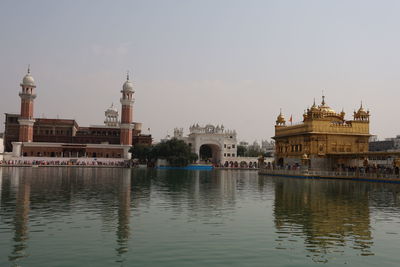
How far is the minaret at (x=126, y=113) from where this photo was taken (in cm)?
9162

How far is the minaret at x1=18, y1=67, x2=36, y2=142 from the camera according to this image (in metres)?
85.9

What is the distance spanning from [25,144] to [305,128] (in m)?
59.4

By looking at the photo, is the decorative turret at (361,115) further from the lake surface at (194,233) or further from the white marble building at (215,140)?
the white marble building at (215,140)

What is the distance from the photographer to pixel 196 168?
7812 centimetres

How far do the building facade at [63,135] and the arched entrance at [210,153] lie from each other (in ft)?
42.6

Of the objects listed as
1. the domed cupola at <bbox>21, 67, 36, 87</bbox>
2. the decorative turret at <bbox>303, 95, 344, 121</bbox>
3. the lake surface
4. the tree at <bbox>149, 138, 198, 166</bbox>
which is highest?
the domed cupola at <bbox>21, 67, 36, 87</bbox>

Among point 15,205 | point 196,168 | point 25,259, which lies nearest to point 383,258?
point 25,259

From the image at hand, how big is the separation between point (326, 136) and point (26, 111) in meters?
62.0

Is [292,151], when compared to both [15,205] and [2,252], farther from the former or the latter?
[2,252]

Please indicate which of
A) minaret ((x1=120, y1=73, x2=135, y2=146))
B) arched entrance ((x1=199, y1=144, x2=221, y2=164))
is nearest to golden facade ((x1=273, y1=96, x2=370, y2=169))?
arched entrance ((x1=199, y1=144, x2=221, y2=164))

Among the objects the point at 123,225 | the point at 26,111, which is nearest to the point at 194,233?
the point at 123,225

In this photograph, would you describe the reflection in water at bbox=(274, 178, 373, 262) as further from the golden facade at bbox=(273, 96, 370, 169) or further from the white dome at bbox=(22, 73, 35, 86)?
the white dome at bbox=(22, 73, 35, 86)

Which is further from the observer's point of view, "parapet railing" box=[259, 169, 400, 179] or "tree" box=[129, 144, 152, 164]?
"tree" box=[129, 144, 152, 164]

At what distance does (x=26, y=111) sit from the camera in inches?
3386
